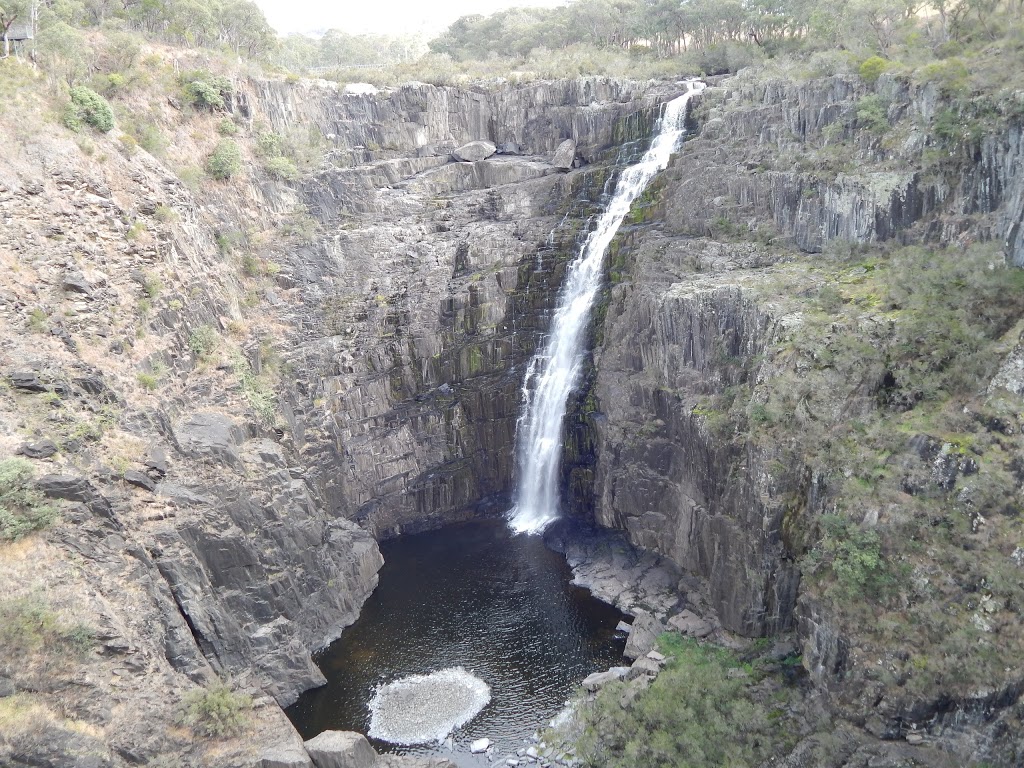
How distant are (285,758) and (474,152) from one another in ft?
125

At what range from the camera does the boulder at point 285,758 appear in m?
23.9

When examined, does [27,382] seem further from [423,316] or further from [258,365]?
[423,316]

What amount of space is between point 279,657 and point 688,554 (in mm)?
18669

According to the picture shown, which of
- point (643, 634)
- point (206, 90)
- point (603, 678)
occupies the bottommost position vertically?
point (603, 678)

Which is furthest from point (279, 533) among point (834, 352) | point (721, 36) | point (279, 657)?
point (721, 36)

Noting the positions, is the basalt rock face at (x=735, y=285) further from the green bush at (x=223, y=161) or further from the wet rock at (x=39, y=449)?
the wet rock at (x=39, y=449)

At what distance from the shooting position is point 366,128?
4944cm

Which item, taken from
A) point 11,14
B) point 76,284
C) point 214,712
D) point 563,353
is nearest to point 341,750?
point 214,712

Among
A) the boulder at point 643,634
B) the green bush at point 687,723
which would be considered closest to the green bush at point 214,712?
the green bush at point 687,723

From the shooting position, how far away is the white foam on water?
28.2m

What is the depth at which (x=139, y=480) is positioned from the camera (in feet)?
92.5

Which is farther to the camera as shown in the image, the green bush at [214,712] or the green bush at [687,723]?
the green bush at [214,712]

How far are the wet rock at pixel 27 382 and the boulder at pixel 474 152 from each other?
1199 inches

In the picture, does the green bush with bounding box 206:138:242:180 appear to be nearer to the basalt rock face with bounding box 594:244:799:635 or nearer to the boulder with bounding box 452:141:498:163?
the boulder with bounding box 452:141:498:163
